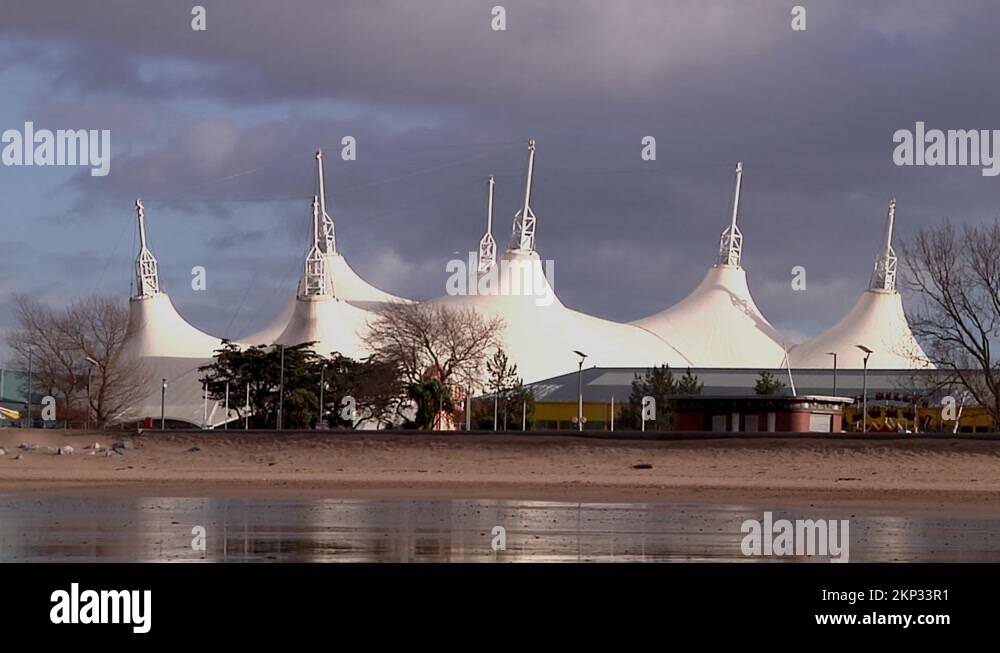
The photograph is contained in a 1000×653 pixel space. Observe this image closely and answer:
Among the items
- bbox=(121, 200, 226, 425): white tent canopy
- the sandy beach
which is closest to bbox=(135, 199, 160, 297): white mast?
bbox=(121, 200, 226, 425): white tent canopy

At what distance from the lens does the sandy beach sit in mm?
35531

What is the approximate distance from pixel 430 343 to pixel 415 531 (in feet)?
189

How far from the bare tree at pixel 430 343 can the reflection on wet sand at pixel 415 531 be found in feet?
147

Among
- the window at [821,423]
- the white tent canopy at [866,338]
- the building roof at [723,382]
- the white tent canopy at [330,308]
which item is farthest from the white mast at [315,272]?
the window at [821,423]

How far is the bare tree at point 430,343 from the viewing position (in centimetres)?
7788

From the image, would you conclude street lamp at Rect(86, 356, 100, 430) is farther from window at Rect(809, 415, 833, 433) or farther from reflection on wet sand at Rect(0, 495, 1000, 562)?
reflection on wet sand at Rect(0, 495, 1000, 562)

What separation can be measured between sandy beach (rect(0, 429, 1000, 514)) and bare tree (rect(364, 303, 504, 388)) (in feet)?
82.9

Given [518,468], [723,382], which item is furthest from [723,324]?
[518,468]

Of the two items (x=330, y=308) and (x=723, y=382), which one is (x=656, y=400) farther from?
(x=330, y=308)

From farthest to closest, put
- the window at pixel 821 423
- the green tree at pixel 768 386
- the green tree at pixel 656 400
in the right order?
the green tree at pixel 768 386
the green tree at pixel 656 400
the window at pixel 821 423

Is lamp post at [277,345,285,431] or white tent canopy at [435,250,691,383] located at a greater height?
white tent canopy at [435,250,691,383]

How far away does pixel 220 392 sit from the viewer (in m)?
75.8

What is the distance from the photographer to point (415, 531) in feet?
75.9

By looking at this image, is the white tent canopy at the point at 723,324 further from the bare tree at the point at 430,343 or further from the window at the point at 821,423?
the window at the point at 821,423
